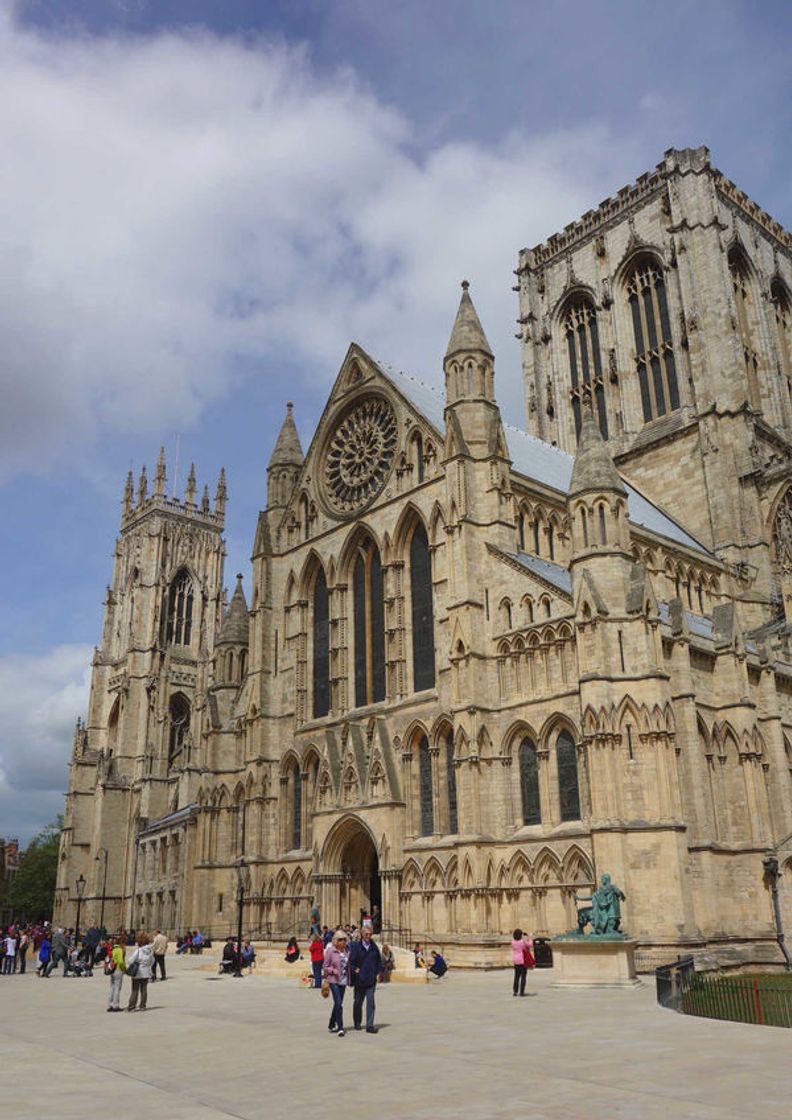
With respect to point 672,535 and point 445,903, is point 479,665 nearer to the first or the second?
point 445,903

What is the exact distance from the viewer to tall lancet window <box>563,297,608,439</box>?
56031 millimetres

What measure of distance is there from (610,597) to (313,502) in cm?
1698

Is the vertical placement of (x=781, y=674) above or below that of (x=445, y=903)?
above

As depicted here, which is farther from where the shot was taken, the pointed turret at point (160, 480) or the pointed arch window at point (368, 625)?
the pointed turret at point (160, 480)

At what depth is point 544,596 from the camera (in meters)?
31.1

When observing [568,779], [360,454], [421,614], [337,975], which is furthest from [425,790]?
[337,975]

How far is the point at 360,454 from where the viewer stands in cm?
4025

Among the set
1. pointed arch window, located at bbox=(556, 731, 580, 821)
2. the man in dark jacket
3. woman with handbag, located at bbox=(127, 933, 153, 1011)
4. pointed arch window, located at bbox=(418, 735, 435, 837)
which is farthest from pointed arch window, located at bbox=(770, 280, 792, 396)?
the man in dark jacket

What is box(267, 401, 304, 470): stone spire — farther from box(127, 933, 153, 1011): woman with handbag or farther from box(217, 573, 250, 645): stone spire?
box(127, 933, 153, 1011): woman with handbag

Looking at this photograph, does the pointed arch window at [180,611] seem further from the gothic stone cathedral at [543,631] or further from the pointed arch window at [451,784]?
the pointed arch window at [451,784]

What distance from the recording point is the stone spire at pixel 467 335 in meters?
36.6

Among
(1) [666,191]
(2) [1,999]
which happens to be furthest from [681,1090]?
(1) [666,191]

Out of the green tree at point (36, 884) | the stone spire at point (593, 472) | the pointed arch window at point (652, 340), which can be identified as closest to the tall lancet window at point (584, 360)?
the pointed arch window at point (652, 340)

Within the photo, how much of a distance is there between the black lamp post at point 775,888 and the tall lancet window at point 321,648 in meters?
16.9
